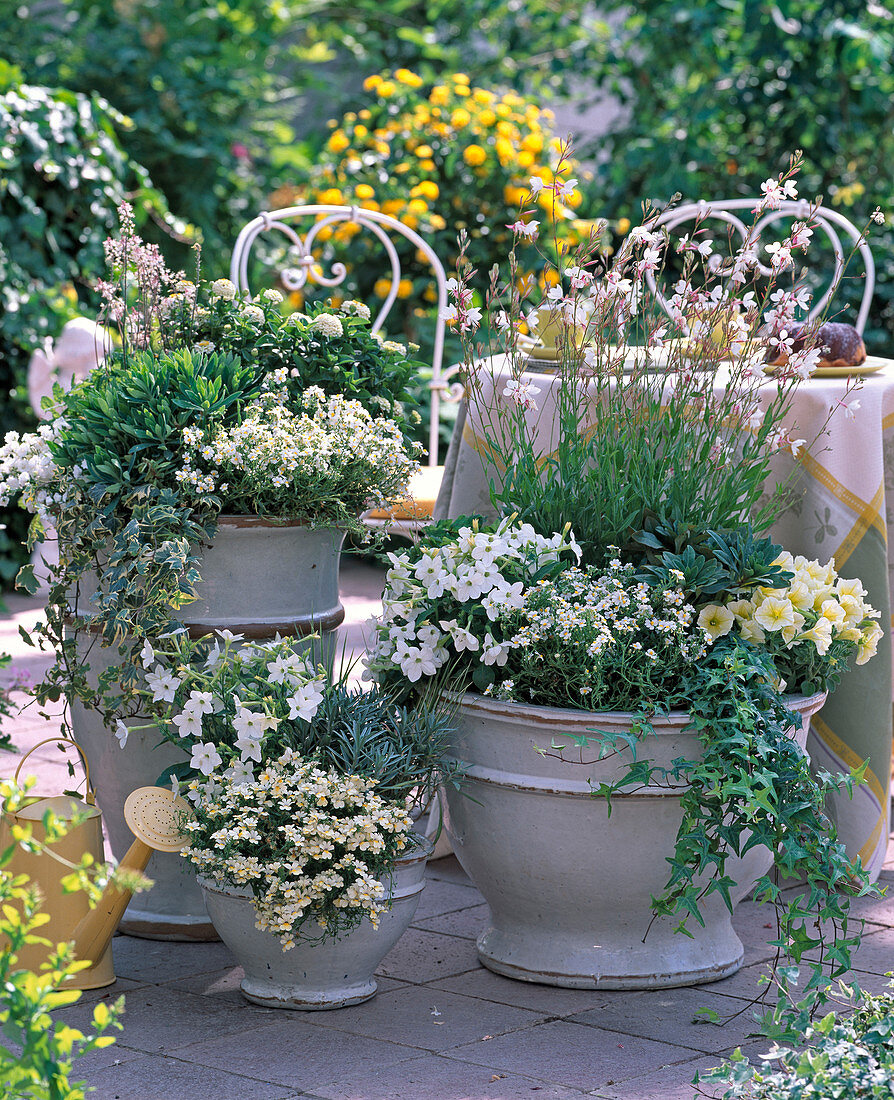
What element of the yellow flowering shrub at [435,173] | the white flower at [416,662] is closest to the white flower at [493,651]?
the white flower at [416,662]

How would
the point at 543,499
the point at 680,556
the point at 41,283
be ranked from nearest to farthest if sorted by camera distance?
the point at 680,556, the point at 543,499, the point at 41,283

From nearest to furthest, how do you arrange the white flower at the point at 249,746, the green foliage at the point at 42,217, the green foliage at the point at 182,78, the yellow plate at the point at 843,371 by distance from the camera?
the white flower at the point at 249,746, the yellow plate at the point at 843,371, the green foliage at the point at 42,217, the green foliage at the point at 182,78

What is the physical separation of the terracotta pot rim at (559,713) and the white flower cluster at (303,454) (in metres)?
0.44

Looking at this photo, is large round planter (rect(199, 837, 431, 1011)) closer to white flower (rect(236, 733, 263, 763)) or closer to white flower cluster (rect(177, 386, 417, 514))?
white flower (rect(236, 733, 263, 763))

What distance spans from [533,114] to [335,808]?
15.3 ft

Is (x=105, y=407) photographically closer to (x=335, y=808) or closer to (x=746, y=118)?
(x=335, y=808)

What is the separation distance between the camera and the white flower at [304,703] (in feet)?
6.88

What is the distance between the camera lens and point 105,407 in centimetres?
230

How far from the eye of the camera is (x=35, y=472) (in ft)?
7.80

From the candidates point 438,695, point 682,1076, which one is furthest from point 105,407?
point 682,1076

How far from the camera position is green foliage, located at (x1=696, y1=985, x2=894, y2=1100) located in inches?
57.6

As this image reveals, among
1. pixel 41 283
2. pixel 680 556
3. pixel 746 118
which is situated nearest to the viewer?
pixel 680 556

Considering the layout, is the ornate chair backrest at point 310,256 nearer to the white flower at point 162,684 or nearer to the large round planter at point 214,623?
the large round planter at point 214,623

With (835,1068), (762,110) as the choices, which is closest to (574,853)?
(835,1068)
